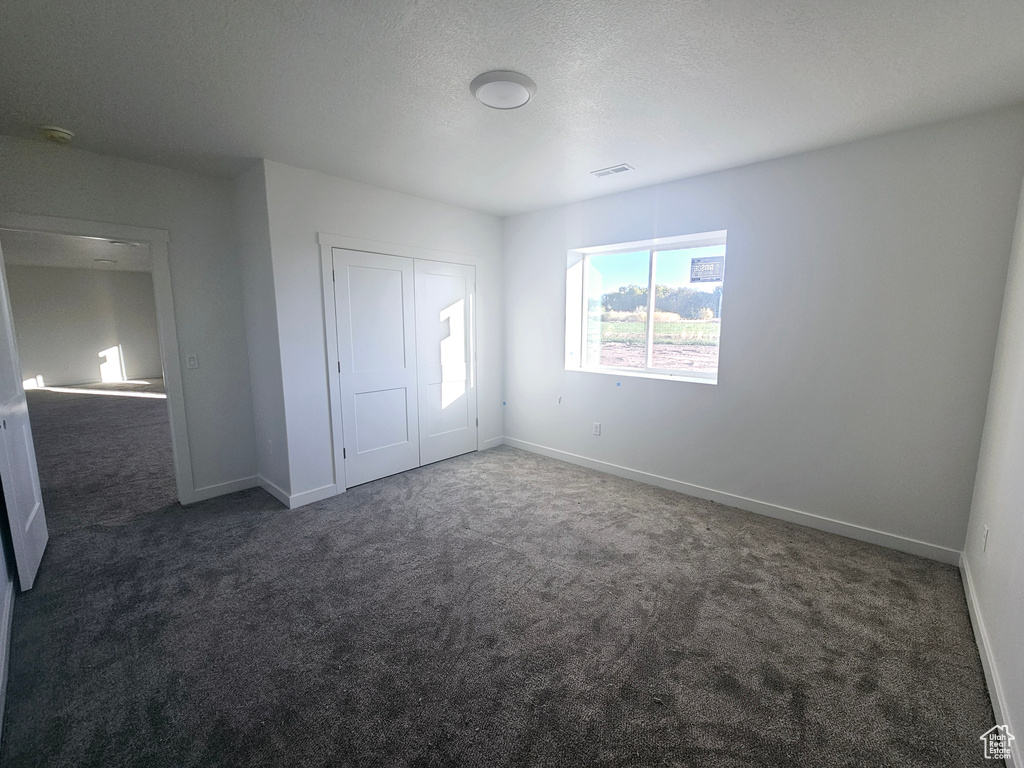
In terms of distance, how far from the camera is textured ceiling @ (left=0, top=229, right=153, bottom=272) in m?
6.23

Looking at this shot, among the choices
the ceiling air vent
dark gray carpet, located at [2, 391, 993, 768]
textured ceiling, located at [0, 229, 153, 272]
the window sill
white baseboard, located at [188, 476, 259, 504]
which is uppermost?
textured ceiling, located at [0, 229, 153, 272]

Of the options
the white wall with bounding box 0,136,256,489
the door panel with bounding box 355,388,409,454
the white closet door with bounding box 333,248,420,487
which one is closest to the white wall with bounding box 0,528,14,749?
the white wall with bounding box 0,136,256,489

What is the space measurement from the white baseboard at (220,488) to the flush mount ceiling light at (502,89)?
3509 millimetres

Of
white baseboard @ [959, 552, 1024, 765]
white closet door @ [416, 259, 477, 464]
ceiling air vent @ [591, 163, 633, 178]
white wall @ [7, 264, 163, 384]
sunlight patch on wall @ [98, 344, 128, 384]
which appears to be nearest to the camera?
white baseboard @ [959, 552, 1024, 765]

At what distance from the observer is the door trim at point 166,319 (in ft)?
9.66

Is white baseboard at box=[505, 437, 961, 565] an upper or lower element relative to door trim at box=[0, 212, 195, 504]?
lower

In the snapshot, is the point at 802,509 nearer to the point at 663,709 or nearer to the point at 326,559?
the point at 663,709

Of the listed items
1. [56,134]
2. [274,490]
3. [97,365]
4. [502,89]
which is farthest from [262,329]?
[97,365]

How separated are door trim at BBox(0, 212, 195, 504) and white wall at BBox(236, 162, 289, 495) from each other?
19.5 inches

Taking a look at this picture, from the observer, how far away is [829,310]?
2.83m

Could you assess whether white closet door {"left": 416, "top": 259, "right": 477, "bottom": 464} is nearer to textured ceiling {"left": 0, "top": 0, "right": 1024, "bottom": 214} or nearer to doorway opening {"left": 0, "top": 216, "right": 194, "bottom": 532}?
textured ceiling {"left": 0, "top": 0, "right": 1024, "bottom": 214}

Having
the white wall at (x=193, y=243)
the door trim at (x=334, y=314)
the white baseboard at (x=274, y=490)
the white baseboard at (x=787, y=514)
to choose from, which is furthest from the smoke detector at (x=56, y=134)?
the white baseboard at (x=787, y=514)

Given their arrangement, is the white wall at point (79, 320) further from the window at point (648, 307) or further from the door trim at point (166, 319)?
the window at point (648, 307)

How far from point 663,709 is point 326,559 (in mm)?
2002
